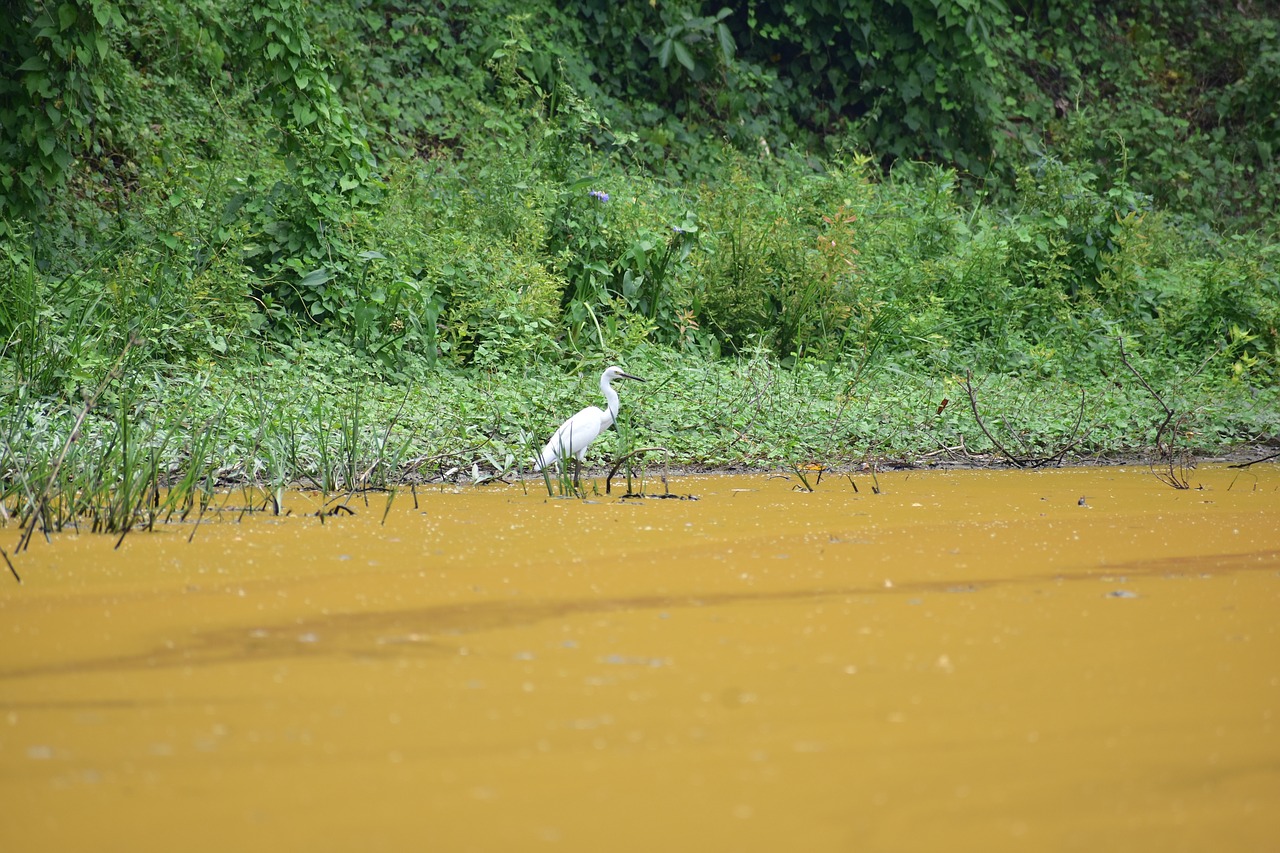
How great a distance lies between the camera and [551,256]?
724 centimetres

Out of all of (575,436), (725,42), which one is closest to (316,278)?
(575,436)

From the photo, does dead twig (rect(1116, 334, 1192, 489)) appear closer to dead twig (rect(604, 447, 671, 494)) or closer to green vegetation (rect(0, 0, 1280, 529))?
green vegetation (rect(0, 0, 1280, 529))

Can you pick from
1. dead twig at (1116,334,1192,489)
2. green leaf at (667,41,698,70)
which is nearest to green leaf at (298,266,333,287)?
dead twig at (1116,334,1192,489)

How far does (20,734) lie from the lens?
1.94 m

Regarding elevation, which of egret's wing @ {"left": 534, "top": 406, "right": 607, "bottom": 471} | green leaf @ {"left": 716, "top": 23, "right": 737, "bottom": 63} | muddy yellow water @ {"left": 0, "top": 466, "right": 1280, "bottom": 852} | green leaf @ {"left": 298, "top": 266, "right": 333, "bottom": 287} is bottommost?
muddy yellow water @ {"left": 0, "top": 466, "right": 1280, "bottom": 852}

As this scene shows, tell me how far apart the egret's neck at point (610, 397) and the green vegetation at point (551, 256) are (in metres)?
0.21

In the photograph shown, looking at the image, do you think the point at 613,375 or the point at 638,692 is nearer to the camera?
the point at 638,692

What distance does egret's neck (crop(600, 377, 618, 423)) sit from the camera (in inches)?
210

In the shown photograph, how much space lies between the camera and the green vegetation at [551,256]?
5.40 m

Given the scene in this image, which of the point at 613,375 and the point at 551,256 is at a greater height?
the point at 551,256

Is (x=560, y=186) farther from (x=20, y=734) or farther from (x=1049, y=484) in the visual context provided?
(x=20, y=734)

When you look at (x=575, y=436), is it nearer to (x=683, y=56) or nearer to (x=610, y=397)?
(x=610, y=397)

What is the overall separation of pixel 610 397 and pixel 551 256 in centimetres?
199

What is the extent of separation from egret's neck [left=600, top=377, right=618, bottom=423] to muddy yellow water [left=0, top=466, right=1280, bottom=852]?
1.63m
